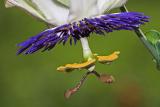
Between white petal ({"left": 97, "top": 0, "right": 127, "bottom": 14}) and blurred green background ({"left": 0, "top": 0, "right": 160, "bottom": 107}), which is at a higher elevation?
blurred green background ({"left": 0, "top": 0, "right": 160, "bottom": 107})

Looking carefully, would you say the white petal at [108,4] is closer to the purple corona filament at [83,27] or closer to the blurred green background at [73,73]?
the purple corona filament at [83,27]

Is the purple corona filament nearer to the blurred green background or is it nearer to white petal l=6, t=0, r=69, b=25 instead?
white petal l=6, t=0, r=69, b=25

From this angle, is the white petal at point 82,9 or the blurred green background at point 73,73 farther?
the blurred green background at point 73,73

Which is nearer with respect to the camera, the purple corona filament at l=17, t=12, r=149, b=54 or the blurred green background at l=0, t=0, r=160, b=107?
the purple corona filament at l=17, t=12, r=149, b=54

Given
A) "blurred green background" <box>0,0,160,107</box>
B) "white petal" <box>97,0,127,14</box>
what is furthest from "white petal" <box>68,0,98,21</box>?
"blurred green background" <box>0,0,160,107</box>

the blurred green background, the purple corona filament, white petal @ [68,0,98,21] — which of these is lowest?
the purple corona filament

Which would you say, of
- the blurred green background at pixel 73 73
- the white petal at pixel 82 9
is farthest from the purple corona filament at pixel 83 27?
the blurred green background at pixel 73 73
